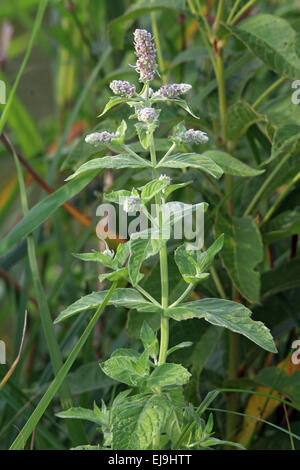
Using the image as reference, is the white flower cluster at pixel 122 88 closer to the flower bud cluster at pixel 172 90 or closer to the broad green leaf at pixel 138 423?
the flower bud cluster at pixel 172 90

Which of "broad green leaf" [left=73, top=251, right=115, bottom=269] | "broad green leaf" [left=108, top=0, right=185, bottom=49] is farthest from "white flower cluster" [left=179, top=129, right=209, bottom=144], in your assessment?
"broad green leaf" [left=108, top=0, right=185, bottom=49]

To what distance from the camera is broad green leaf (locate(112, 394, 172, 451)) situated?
0.47 metres

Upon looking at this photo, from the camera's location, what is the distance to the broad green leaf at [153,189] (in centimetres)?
48

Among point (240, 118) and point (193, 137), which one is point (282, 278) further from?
point (193, 137)

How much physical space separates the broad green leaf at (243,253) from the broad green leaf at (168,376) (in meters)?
0.19

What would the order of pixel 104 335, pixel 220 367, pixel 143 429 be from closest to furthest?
pixel 143 429 → pixel 220 367 → pixel 104 335

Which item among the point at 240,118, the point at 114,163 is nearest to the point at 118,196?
the point at 114,163

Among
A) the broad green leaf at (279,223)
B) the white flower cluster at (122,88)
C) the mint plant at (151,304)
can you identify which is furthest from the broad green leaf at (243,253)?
the white flower cluster at (122,88)

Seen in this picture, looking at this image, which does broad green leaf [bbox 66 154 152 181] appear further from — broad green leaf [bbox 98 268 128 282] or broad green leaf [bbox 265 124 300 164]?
broad green leaf [bbox 265 124 300 164]

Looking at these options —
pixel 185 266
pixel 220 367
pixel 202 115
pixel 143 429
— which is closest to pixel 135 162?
pixel 185 266

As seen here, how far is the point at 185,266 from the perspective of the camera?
52cm

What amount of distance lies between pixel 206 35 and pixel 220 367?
1.42ft

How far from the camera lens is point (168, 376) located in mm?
489
